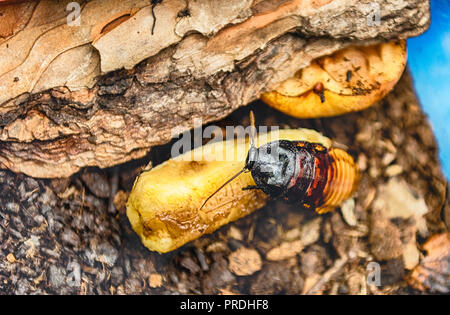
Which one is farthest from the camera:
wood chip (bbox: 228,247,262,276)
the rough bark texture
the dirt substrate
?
wood chip (bbox: 228,247,262,276)

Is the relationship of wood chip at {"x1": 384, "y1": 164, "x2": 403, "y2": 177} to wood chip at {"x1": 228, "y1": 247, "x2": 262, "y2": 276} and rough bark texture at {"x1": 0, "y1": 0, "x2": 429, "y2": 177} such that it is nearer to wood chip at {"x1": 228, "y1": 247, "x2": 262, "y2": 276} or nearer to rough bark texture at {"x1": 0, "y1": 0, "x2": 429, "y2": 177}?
rough bark texture at {"x1": 0, "y1": 0, "x2": 429, "y2": 177}

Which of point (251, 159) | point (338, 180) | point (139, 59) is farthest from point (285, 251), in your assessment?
point (139, 59)

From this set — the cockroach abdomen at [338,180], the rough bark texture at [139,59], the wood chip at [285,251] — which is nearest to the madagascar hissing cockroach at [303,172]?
the cockroach abdomen at [338,180]

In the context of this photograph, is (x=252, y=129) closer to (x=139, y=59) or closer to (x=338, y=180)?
(x=338, y=180)

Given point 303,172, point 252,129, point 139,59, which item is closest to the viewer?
point 139,59

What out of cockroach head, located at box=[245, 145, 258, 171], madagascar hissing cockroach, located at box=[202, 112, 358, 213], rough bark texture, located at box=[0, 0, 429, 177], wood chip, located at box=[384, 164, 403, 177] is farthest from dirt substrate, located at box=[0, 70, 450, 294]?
cockroach head, located at box=[245, 145, 258, 171]

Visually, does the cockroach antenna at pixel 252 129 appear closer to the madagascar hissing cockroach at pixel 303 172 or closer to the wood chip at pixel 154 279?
the madagascar hissing cockroach at pixel 303 172
